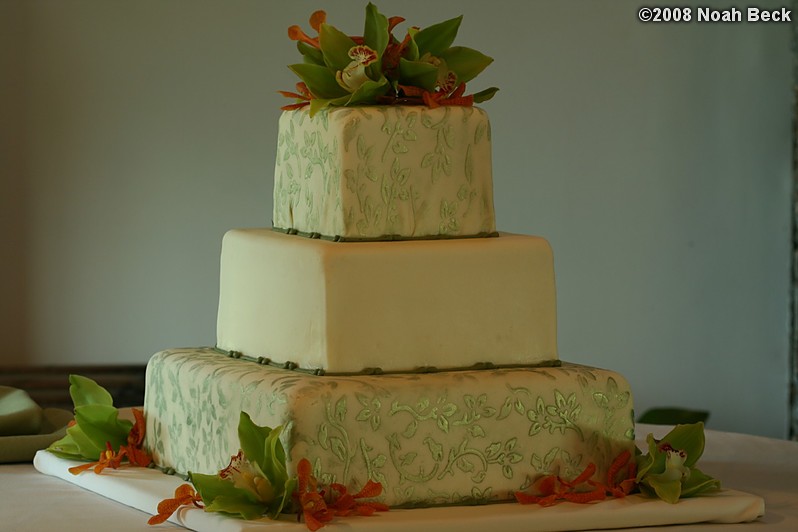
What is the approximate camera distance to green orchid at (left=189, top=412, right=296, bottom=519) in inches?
77.9

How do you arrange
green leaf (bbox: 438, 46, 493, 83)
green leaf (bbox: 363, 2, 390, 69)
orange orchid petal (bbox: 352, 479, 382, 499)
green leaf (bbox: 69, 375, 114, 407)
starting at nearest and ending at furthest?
orange orchid petal (bbox: 352, 479, 382, 499) → green leaf (bbox: 363, 2, 390, 69) → green leaf (bbox: 438, 46, 493, 83) → green leaf (bbox: 69, 375, 114, 407)

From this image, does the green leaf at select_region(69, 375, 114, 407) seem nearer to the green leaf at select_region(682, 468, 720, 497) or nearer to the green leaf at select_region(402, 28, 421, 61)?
the green leaf at select_region(402, 28, 421, 61)

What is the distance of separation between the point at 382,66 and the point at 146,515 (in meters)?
0.88

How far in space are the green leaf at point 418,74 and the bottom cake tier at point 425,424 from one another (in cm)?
52

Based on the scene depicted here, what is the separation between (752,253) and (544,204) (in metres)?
0.84

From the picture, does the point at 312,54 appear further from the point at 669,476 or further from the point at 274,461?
the point at 669,476

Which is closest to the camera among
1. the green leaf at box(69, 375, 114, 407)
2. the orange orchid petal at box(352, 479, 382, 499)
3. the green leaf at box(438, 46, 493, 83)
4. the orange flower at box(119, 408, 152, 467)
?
the orange orchid petal at box(352, 479, 382, 499)

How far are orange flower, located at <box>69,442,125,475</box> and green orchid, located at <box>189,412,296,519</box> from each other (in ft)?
1.61

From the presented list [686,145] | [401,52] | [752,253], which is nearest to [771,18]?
[686,145]

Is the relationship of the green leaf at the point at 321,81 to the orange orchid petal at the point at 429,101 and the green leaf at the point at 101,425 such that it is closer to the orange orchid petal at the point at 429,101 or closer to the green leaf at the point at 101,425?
the orange orchid petal at the point at 429,101

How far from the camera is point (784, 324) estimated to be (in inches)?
200

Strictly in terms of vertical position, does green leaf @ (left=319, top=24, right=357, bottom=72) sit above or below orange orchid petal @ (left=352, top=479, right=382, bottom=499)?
above

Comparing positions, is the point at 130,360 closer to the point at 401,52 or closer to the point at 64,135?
the point at 64,135

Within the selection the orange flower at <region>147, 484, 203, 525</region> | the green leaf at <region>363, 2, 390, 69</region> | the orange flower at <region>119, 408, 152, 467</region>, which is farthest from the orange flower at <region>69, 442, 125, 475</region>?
the green leaf at <region>363, 2, 390, 69</region>
